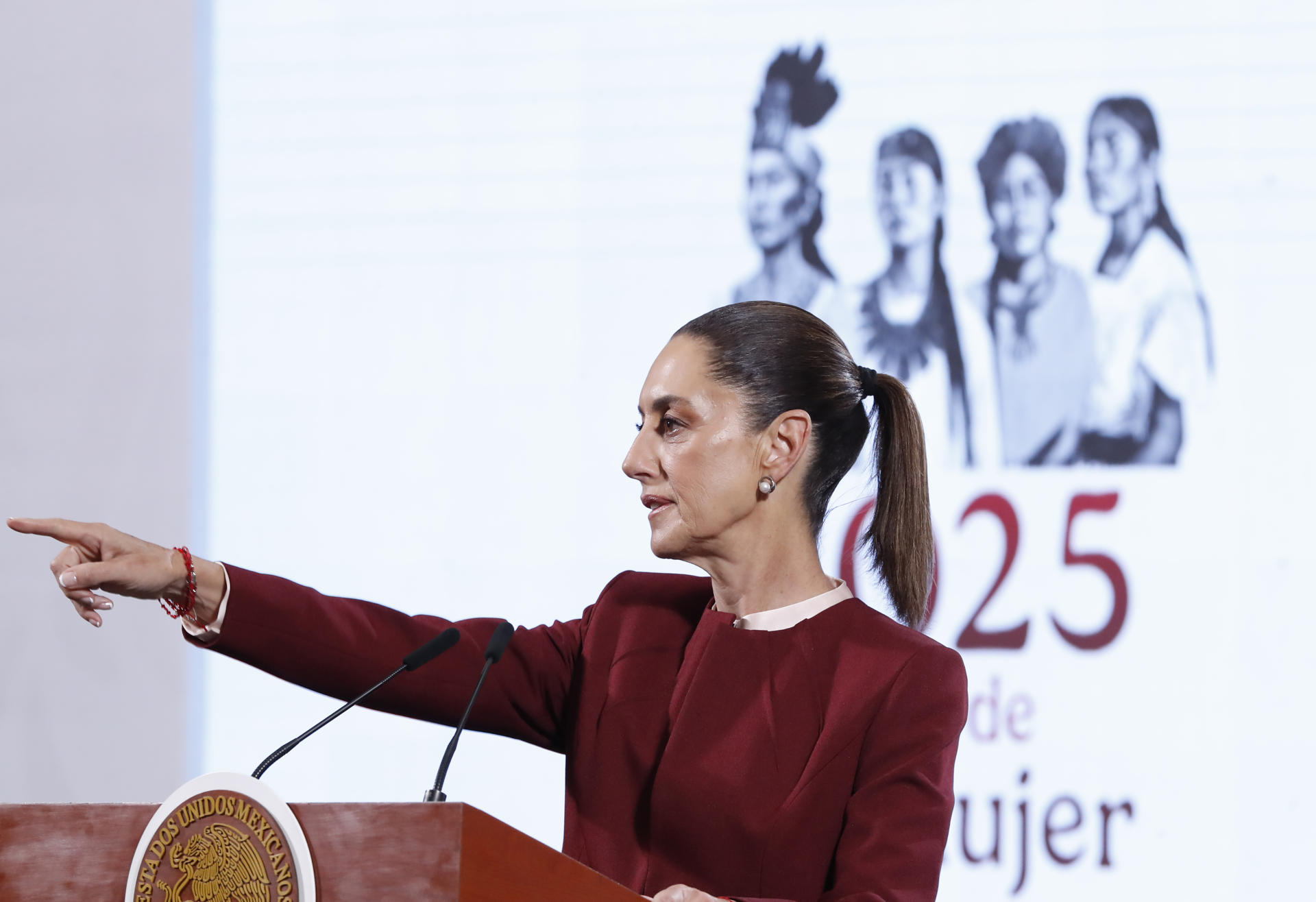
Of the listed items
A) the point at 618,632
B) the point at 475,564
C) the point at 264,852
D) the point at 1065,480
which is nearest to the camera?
the point at 264,852

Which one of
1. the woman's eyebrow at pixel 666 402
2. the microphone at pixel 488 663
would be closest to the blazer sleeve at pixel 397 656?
the microphone at pixel 488 663

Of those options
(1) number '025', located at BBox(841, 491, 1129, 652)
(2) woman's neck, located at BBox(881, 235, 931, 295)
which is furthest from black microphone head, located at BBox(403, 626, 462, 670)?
(2) woman's neck, located at BBox(881, 235, 931, 295)

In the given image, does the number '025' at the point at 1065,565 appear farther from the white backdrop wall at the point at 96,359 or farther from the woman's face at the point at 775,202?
the white backdrop wall at the point at 96,359

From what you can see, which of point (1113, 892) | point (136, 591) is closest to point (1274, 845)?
point (1113, 892)

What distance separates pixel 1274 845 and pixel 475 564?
1527 millimetres

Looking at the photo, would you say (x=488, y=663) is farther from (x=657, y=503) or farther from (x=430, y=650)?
(x=657, y=503)

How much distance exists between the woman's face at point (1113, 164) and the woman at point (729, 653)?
3.25 ft

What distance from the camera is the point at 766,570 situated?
5.45 ft

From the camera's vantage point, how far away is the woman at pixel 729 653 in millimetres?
1463

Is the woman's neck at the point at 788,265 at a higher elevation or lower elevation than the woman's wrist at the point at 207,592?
higher

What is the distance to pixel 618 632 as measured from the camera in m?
1.74

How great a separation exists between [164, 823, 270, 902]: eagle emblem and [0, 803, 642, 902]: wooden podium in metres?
0.04

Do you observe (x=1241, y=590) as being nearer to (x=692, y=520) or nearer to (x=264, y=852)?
(x=692, y=520)

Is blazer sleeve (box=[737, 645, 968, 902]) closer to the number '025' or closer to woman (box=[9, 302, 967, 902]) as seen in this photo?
woman (box=[9, 302, 967, 902])
